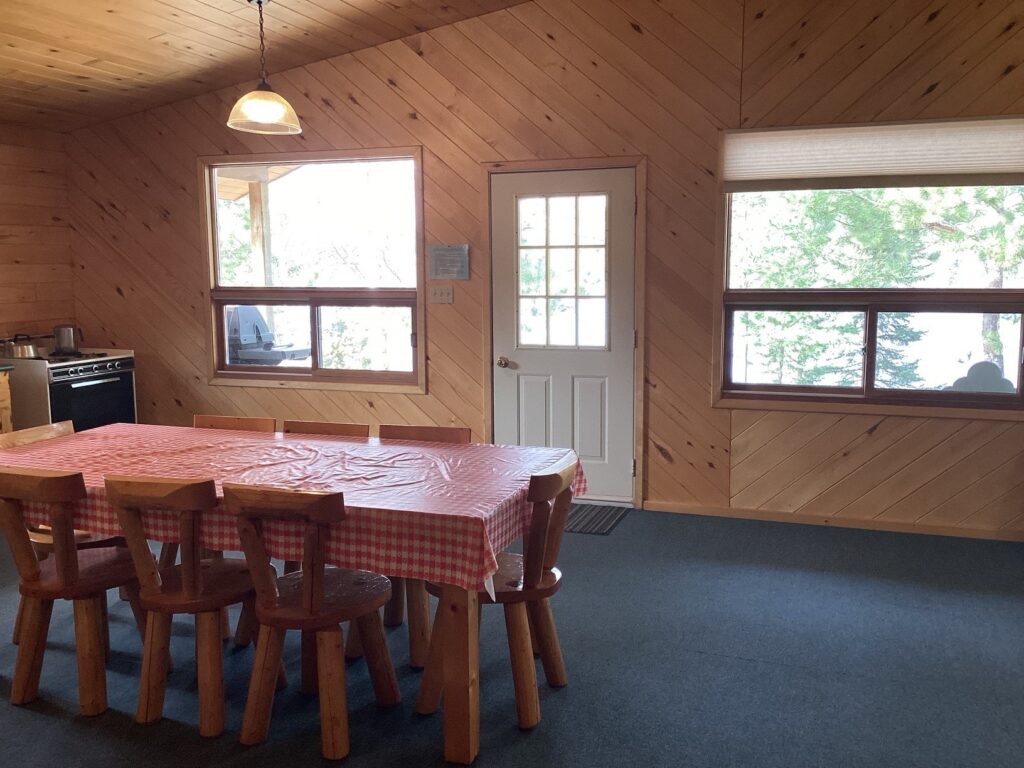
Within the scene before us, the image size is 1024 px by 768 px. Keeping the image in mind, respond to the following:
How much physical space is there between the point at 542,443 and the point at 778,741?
9.30 feet

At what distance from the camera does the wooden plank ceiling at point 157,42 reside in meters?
4.09

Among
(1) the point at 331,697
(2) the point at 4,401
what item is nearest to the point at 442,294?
(2) the point at 4,401

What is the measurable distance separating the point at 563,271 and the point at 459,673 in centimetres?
308

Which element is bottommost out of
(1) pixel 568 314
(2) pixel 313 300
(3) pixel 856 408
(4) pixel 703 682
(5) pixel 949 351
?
(4) pixel 703 682

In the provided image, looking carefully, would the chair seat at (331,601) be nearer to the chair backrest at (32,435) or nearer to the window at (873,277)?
the chair backrest at (32,435)

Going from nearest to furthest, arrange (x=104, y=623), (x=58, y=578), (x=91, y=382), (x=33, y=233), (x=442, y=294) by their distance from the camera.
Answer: (x=58, y=578)
(x=104, y=623)
(x=442, y=294)
(x=91, y=382)
(x=33, y=233)

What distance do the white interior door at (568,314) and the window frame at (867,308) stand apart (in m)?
0.55

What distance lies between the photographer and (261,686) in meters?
2.68

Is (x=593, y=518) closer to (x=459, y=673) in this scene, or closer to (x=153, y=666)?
(x=459, y=673)

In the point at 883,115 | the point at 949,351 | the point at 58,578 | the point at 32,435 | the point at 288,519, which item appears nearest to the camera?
the point at 288,519

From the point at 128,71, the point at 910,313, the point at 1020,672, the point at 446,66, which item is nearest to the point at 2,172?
the point at 128,71

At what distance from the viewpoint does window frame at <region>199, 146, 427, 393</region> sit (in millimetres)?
5387

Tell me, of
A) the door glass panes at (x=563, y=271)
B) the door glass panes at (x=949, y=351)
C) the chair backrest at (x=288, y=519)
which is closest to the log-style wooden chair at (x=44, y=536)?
the chair backrest at (x=288, y=519)

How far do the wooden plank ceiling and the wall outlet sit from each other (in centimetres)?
152
